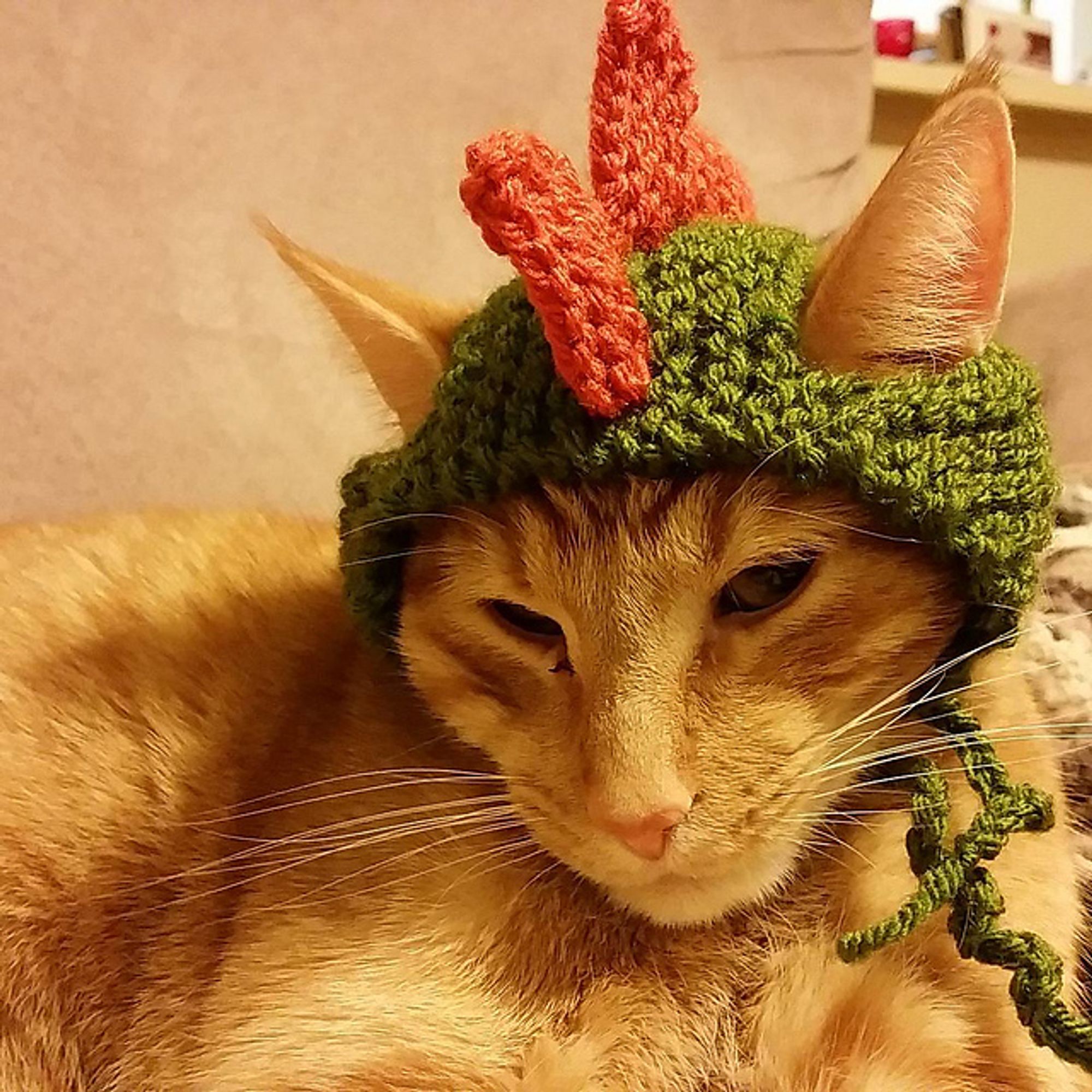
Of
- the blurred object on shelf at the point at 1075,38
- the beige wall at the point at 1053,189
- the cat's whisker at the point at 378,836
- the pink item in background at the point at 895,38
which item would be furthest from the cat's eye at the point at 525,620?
the blurred object on shelf at the point at 1075,38

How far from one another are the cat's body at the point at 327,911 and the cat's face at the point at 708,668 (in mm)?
62

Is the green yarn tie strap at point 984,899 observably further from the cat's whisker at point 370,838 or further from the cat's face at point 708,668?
the cat's whisker at point 370,838

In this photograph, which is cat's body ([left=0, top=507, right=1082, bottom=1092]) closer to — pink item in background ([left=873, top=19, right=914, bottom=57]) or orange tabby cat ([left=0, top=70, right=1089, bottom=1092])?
orange tabby cat ([left=0, top=70, right=1089, bottom=1092])

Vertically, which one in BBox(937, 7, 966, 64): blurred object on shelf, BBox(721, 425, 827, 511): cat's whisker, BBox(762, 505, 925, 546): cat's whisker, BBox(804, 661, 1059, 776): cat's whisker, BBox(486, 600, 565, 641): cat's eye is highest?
BBox(937, 7, 966, 64): blurred object on shelf

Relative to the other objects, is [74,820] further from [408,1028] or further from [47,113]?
[47,113]

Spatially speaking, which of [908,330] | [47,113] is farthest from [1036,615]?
[47,113]

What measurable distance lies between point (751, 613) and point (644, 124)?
27cm

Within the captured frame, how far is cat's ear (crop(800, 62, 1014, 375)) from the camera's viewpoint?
634 millimetres

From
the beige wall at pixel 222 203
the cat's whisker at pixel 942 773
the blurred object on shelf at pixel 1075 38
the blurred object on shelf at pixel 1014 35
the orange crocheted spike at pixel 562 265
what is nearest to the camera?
the orange crocheted spike at pixel 562 265

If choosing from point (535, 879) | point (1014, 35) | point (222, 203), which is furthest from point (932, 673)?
point (1014, 35)

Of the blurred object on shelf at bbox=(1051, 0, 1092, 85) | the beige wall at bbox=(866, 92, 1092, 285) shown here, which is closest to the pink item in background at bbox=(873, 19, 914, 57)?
the beige wall at bbox=(866, 92, 1092, 285)

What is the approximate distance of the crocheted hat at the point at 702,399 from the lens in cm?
62

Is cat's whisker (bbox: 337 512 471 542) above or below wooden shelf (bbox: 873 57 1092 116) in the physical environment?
below

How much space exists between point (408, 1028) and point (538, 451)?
350 mm
